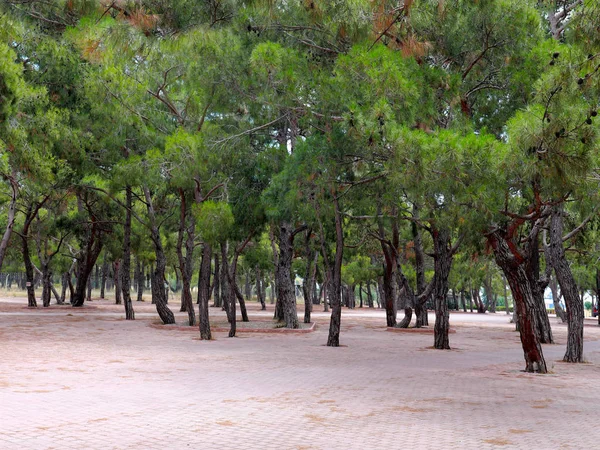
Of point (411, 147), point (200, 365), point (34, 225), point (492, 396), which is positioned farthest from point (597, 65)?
point (34, 225)

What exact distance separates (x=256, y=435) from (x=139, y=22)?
6290 mm

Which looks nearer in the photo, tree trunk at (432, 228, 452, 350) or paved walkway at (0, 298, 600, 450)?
paved walkway at (0, 298, 600, 450)

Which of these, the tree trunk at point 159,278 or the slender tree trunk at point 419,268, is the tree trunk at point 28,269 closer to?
the tree trunk at point 159,278

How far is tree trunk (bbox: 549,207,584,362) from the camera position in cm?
1543

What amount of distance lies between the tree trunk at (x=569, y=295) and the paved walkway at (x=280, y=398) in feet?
2.28

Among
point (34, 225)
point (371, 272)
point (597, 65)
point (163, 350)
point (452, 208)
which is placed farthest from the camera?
point (371, 272)

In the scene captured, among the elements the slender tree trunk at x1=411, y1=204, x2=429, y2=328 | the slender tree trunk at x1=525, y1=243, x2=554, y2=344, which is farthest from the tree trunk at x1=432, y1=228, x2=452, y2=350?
the slender tree trunk at x1=411, y1=204, x2=429, y2=328

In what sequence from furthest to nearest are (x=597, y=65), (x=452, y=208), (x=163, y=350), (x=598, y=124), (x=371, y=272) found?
(x=371, y=272)
(x=163, y=350)
(x=452, y=208)
(x=598, y=124)
(x=597, y=65)

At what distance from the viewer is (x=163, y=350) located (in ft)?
51.6

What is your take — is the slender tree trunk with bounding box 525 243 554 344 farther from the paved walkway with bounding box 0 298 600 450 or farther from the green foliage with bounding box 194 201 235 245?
the green foliage with bounding box 194 201 235 245

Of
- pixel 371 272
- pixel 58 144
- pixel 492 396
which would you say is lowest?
pixel 492 396

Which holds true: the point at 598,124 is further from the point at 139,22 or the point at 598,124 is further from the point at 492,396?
the point at 139,22

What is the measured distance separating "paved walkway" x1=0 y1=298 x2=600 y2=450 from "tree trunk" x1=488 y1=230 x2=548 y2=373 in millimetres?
589

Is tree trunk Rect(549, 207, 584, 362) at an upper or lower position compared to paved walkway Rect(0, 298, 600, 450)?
upper
